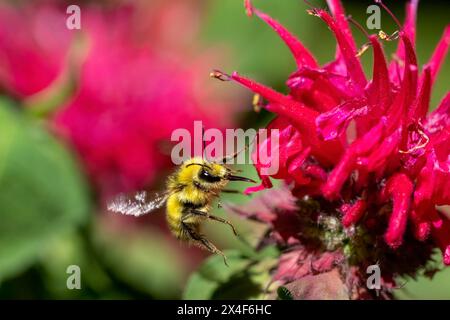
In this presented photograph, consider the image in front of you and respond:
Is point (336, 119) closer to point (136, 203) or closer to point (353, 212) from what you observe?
point (353, 212)

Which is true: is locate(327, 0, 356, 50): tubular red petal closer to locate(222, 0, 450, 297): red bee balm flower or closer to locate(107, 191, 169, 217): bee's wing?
locate(222, 0, 450, 297): red bee balm flower

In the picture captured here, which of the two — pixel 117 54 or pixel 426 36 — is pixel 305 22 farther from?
pixel 426 36

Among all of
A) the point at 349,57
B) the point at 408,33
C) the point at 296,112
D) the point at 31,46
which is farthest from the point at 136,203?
the point at 31,46

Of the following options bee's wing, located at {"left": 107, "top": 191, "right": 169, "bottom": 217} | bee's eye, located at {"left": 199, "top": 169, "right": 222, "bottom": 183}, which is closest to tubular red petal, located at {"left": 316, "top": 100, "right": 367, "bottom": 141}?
bee's eye, located at {"left": 199, "top": 169, "right": 222, "bottom": 183}

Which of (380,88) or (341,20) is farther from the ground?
(341,20)

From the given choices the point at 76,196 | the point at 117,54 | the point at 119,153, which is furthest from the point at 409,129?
the point at 117,54

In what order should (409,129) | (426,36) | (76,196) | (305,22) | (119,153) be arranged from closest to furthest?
1. (409,129)
2. (76,196)
3. (119,153)
4. (305,22)
5. (426,36)
